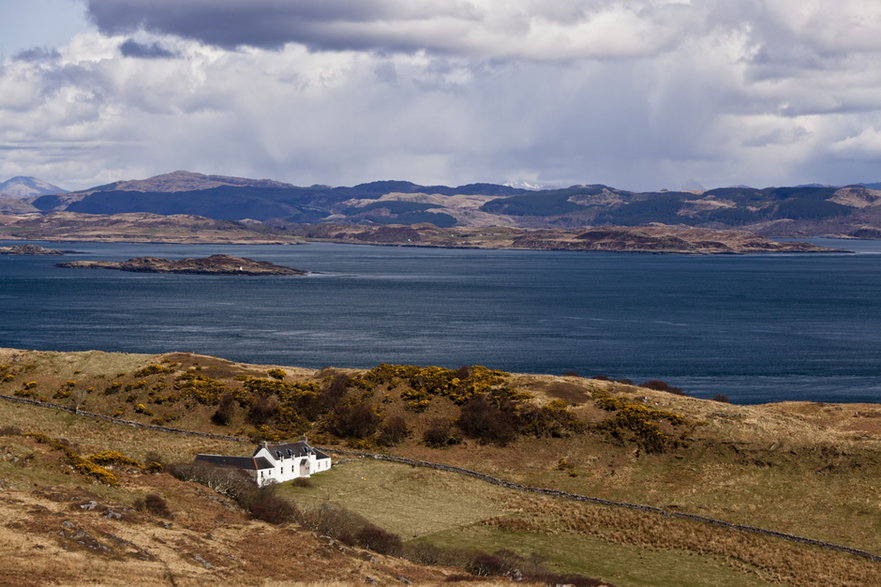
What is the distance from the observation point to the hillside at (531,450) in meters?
57.9

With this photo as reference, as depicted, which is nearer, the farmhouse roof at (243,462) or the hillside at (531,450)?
the hillside at (531,450)

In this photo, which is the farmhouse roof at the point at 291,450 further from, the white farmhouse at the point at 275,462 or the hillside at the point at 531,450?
the hillside at the point at 531,450

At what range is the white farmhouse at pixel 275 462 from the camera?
65312 mm

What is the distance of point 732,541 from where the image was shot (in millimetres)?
59875

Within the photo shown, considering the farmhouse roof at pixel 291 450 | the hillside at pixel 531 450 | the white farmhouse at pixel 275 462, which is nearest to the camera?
the hillside at pixel 531 450

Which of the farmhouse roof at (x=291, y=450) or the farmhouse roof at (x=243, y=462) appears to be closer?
the farmhouse roof at (x=243, y=462)

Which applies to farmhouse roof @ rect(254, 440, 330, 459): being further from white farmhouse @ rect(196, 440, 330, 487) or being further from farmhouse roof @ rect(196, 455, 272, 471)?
farmhouse roof @ rect(196, 455, 272, 471)

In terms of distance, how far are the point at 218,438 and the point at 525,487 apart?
93.2ft

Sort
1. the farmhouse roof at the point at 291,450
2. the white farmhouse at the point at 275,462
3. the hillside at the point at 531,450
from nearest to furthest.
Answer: the hillside at the point at 531,450 < the white farmhouse at the point at 275,462 < the farmhouse roof at the point at 291,450

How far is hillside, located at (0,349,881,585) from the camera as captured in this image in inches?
2281

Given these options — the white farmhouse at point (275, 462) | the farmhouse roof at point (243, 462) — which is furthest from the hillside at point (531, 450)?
the farmhouse roof at point (243, 462)

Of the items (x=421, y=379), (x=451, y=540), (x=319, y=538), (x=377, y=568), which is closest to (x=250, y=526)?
(x=319, y=538)

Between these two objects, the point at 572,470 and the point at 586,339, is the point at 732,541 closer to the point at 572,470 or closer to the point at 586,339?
the point at 572,470

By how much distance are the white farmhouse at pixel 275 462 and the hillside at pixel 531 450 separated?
1.60 meters
